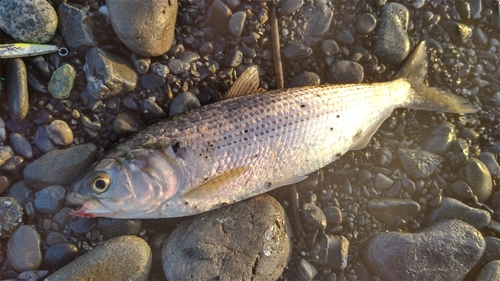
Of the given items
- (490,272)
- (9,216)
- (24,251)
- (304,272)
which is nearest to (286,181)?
(304,272)

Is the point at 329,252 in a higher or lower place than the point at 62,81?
lower

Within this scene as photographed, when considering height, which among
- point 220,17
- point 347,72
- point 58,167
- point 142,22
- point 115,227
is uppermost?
point 142,22

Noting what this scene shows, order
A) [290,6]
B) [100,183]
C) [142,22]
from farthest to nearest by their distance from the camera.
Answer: [290,6] < [142,22] < [100,183]

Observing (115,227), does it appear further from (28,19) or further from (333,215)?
(333,215)

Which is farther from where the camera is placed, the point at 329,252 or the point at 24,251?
the point at 329,252

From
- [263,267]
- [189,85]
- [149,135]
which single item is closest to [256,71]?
[189,85]

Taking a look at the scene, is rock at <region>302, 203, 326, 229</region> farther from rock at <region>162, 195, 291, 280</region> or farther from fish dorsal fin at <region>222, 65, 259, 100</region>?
fish dorsal fin at <region>222, 65, 259, 100</region>

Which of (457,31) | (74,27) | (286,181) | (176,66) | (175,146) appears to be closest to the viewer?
(175,146)
